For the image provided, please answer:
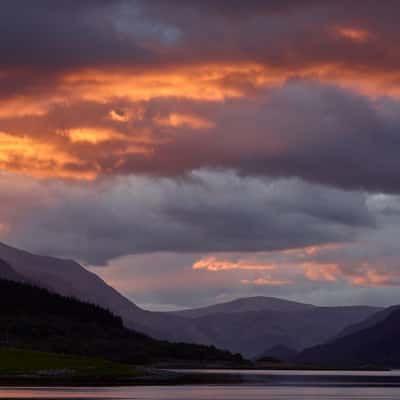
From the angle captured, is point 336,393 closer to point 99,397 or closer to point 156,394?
point 156,394

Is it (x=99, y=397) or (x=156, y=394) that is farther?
(x=156, y=394)

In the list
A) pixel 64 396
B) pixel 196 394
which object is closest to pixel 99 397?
pixel 64 396

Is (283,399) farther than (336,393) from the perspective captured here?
No

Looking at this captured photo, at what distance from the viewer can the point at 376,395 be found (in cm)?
16312

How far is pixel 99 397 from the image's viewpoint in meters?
144

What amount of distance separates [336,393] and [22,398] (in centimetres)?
5414

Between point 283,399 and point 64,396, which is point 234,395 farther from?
point 64,396

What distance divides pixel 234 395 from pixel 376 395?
2208 cm

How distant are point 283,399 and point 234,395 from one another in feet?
35.3

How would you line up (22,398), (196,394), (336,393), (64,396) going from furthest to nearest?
(336,393), (196,394), (64,396), (22,398)

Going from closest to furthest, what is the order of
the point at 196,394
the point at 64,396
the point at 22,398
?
1. the point at 22,398
2. the point at 64,396
3. the point at 196,394

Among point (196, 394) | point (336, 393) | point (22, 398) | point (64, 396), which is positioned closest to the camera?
point (22, 398)

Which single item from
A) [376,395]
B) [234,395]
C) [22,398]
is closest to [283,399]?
[234,395]

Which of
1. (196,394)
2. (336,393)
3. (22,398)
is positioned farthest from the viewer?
(336,393)
